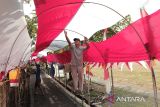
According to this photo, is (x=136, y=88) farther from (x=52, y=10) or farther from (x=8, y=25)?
(x=8, y=25)

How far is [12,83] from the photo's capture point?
11.3 m

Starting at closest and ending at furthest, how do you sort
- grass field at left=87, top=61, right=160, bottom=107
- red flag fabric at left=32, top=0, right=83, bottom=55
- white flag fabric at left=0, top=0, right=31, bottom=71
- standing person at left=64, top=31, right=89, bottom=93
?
1. white flag fabric at left=0, top=0, right=31, bottom=71
2. red flag fabric at left=32, top=0, right=83, bottom=55
3. standing person at left=64, top=31, right=89, bottom=93
4. grass field at left=87, top=61, right=160, bottom=107

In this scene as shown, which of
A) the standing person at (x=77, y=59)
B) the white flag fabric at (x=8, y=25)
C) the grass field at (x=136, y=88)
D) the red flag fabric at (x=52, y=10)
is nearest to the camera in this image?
the white flag fabric at (x=8, y=25)

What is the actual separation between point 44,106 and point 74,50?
546 centimetres

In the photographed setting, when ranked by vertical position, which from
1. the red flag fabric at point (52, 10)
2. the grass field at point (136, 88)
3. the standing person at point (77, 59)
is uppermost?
the red flag fabric at point (52, 10)

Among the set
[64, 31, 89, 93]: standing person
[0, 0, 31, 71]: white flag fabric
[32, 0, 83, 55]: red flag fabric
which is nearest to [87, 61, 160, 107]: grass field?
[32, 0, 83, 55]: red flag fabric

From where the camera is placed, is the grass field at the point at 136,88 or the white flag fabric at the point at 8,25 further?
the grass field at the point at 136,88

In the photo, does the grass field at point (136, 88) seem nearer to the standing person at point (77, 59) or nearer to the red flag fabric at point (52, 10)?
the red flag fabric at point (52, 10)

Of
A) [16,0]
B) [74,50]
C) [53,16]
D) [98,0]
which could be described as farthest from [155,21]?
[74,50]

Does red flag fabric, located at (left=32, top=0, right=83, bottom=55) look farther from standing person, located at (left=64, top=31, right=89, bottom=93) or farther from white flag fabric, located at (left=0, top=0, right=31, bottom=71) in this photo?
standing person, located at (left=64, top=31, right=89, bottom=93)

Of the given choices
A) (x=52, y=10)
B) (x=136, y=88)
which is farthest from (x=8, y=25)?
(x=136, y=88)

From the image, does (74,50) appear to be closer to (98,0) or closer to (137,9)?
(98,0)

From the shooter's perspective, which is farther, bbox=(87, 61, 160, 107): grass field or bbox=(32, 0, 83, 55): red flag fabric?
bbox=(87, 61, 160, 107): grass field

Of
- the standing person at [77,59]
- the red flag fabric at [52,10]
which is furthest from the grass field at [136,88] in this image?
the standing person at [77,59]
